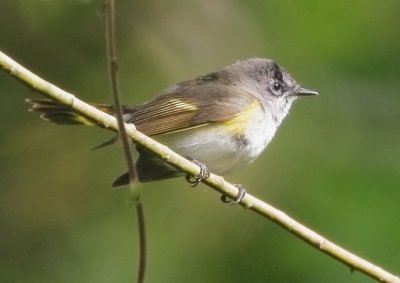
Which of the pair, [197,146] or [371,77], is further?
[371,77]

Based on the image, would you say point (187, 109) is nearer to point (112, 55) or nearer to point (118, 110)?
point (118, 110)

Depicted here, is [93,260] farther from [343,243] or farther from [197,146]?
[197,146]

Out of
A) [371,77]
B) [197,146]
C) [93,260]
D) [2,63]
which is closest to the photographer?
[2,63]

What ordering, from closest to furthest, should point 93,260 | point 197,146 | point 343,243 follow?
point 197,146 → point 343,243 → point 93,260

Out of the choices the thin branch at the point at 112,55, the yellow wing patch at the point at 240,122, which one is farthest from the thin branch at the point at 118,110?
the yellow wing patch at the point at 240,122

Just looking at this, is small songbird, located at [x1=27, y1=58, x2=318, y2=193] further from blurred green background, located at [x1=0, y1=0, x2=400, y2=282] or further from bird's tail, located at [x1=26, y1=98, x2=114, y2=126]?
blurred green background, located at [x1=0, y1=0, x2=400, y2=282]

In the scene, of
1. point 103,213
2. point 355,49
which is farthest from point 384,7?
point 103,213
